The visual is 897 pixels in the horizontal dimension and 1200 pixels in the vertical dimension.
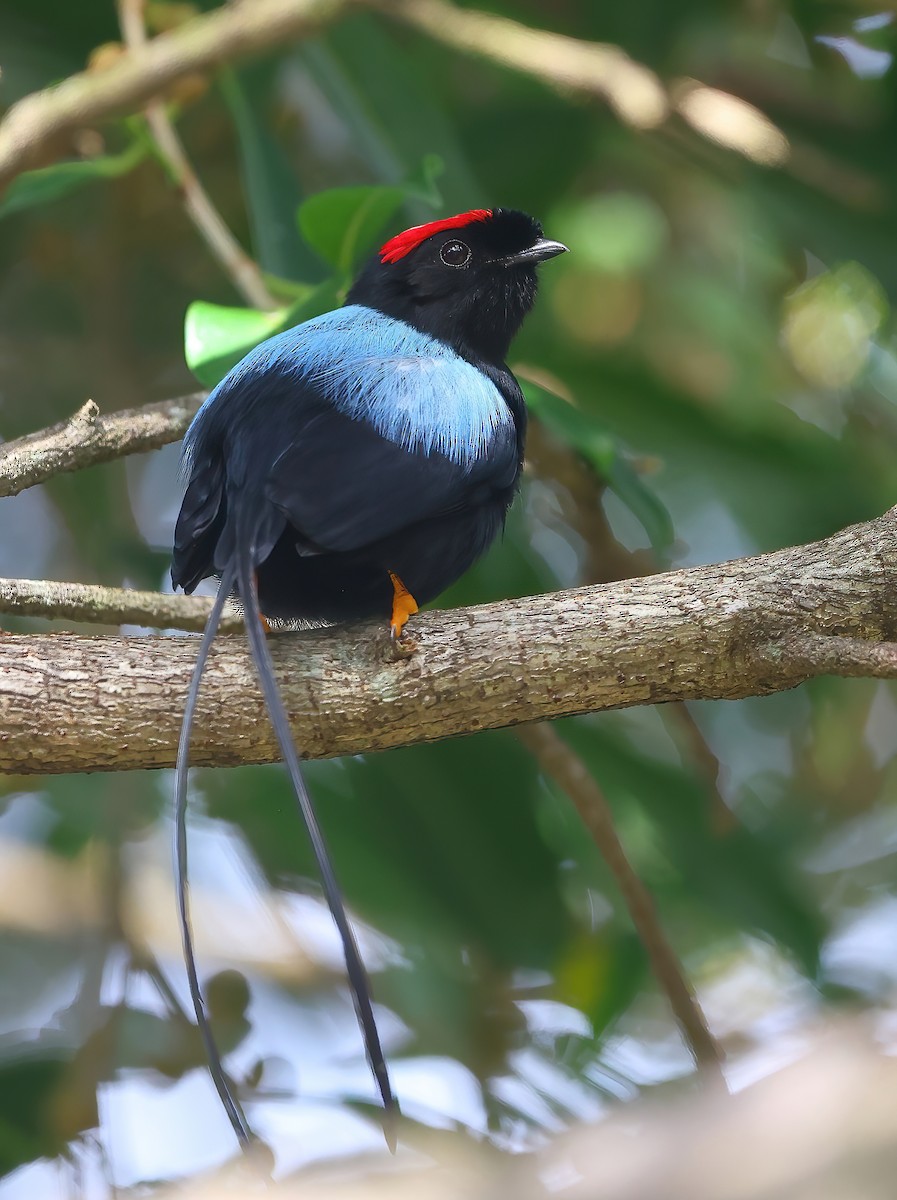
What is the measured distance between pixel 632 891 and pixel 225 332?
1.75 metres

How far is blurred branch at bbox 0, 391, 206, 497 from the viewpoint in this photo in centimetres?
286

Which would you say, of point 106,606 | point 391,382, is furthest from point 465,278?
point 106,606

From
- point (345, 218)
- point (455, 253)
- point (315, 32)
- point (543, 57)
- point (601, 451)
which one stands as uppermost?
point (315, 32)

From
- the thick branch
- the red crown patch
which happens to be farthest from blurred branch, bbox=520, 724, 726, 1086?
the red crown patch

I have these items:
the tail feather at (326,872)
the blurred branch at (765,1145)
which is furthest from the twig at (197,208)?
the blurred branch at (765,1145)

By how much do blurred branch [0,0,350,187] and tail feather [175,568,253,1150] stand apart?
168 centimetres

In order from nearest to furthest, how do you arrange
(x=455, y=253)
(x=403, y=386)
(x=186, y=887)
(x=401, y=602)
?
(x=186, y=887), (x=401, y=602), (x=403, y=386), (x=455, y=253)

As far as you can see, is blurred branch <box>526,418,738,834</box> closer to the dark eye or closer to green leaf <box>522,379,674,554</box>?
green leaf <box>522,379,674,554</box>

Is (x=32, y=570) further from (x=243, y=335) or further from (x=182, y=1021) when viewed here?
(x=243, y=335)

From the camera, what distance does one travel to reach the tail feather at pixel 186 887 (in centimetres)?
184

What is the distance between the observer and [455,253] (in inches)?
133

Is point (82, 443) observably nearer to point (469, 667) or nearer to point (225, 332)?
point (225, 332)

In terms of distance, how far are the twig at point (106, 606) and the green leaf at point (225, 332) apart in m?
0.53

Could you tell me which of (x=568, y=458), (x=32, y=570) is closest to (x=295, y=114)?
(x=32, y=570)
